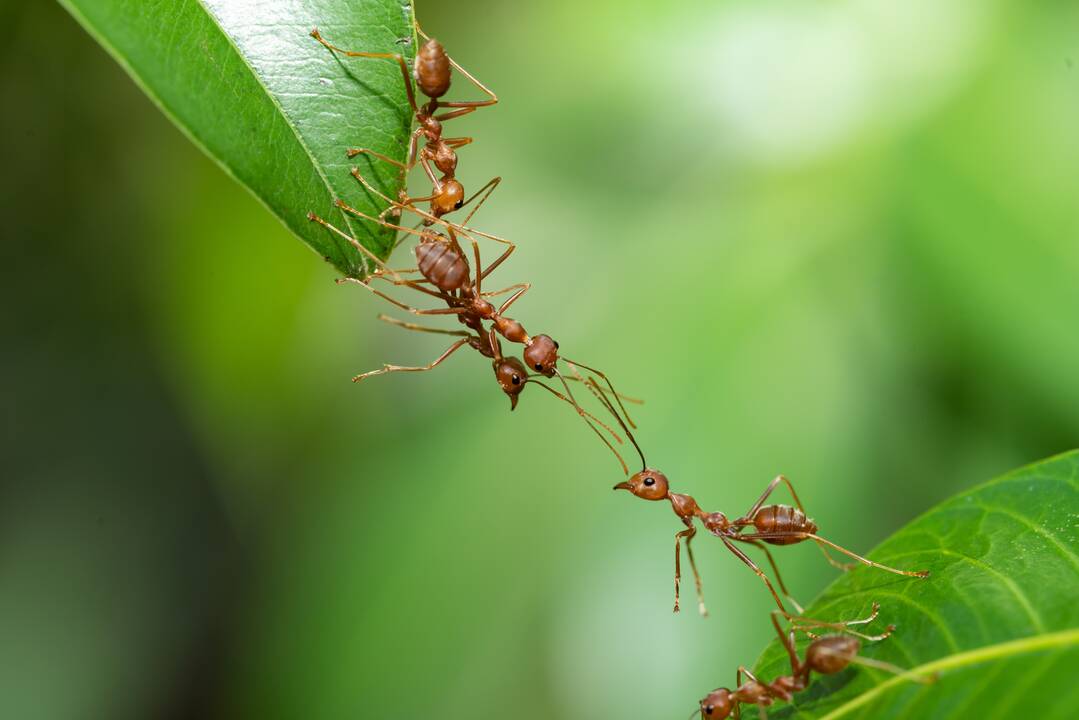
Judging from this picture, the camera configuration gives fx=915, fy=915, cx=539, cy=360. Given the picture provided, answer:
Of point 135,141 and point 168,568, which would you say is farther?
point 168,568

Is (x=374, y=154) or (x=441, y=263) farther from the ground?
(x=441, y=263)

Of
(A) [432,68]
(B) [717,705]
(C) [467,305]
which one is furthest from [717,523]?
(A) [432,68]

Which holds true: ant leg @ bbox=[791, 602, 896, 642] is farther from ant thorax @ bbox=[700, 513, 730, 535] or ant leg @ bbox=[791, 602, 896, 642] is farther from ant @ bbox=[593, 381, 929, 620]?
ant thorax @ bbox=[700, 513, 730, 535]

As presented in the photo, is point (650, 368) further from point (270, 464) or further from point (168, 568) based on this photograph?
point (168, 568)

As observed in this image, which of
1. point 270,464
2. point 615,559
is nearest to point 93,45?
point 270,464

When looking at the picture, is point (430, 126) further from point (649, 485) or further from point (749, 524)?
point (749, 524)

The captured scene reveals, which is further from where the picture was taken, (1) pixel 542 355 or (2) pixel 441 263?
(1) pixel 542 355
